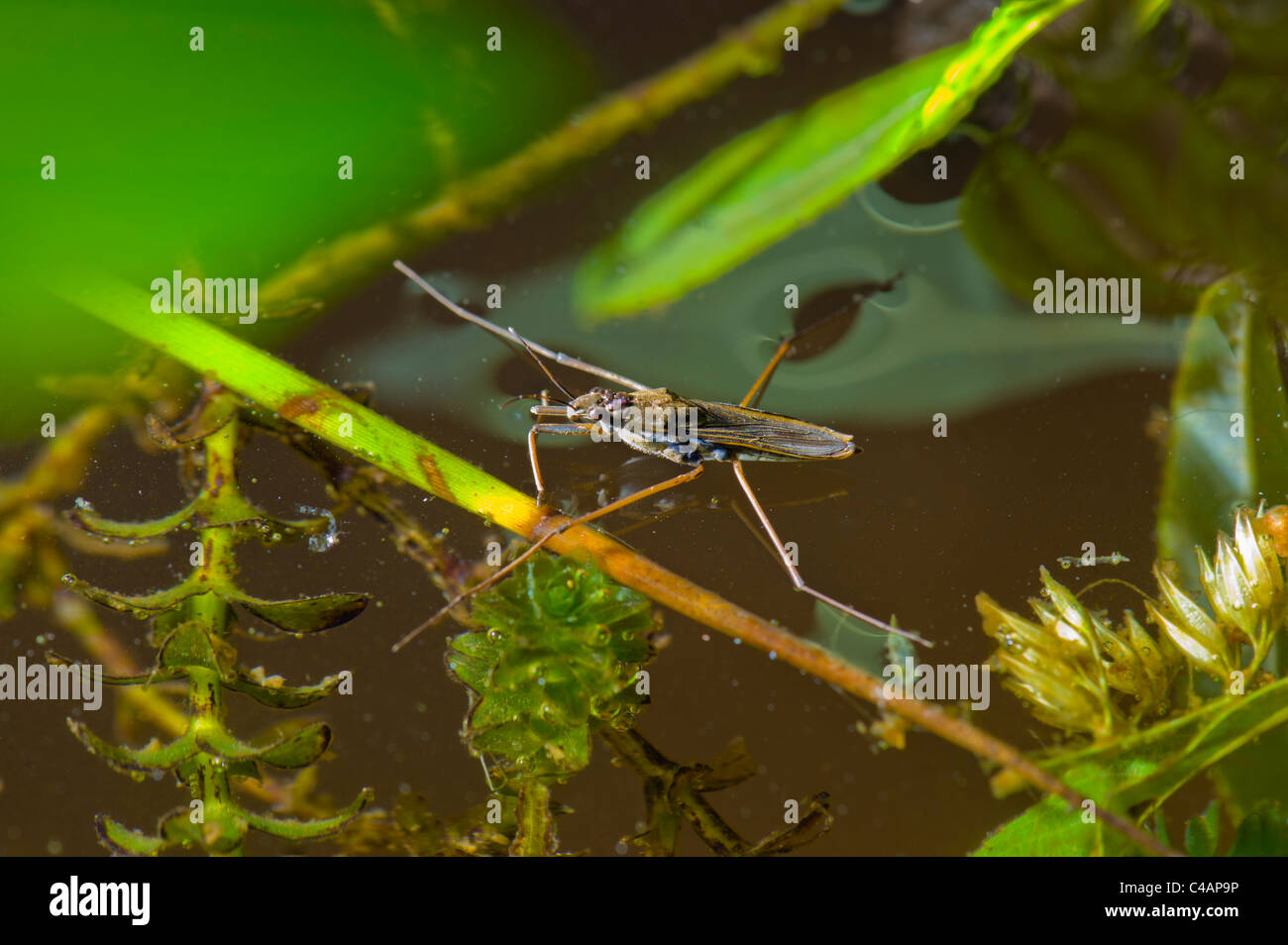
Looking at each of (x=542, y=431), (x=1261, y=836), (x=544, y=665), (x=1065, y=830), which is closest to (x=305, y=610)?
(x=544, y=665)

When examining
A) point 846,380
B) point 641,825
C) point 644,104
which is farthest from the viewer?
point 644,104

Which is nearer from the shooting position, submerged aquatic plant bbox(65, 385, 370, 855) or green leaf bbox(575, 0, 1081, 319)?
submerged aquatic plant bbox(65, 385, 370, 855)

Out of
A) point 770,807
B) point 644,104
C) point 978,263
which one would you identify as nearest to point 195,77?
point 644,104

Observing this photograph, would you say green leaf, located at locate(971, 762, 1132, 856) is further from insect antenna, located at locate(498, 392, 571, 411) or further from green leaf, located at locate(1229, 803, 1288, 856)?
insect antenna, located at locate(498, 392, 571, 411)

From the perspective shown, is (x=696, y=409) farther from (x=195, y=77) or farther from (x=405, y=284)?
(x=195, y=77)

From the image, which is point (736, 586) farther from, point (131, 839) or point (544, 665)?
point (131, 839)

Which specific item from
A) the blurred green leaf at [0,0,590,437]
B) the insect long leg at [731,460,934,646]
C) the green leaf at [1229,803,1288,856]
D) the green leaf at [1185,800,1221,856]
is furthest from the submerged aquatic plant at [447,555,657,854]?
the green leaf at [1229,803,1288,856]
